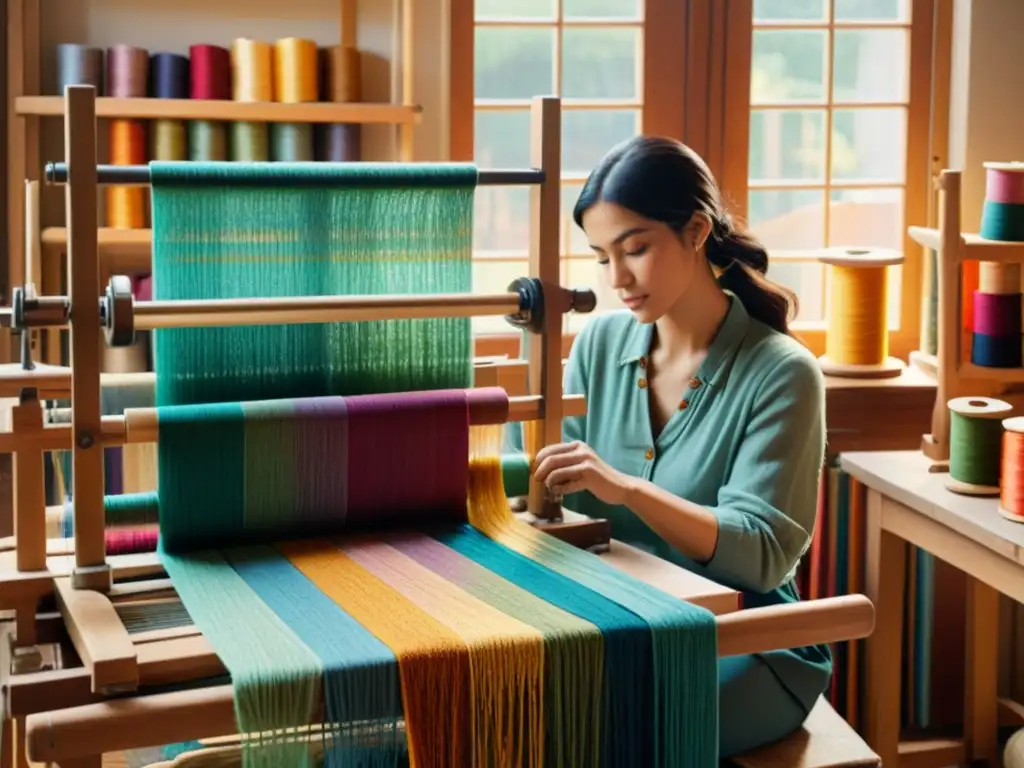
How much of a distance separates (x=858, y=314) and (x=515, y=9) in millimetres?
996

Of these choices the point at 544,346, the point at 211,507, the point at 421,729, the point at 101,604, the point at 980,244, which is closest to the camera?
the point at 421,729

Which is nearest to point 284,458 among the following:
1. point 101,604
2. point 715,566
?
point 101,604

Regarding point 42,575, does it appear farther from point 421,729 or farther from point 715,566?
point 715,566

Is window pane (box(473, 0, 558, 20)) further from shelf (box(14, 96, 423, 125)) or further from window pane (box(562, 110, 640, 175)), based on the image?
shelf (box(14, 96, 423, 125))

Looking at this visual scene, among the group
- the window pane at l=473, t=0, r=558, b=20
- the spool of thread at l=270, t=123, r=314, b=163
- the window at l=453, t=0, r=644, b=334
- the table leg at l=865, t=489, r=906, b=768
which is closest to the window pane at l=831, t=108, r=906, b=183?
the window at l=453, t=0, r=644, b=334

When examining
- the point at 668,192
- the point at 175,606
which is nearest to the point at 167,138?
the point at 668,192

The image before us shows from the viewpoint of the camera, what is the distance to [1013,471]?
240 cm

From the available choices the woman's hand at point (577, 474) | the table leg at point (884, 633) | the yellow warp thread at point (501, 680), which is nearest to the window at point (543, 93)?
the table leg at point (884, 633)

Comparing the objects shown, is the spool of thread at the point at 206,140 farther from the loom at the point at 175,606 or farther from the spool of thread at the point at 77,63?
the loom at the point at 175,606

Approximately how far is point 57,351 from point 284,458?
4.60 feet

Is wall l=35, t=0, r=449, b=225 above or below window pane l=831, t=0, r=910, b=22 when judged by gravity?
below

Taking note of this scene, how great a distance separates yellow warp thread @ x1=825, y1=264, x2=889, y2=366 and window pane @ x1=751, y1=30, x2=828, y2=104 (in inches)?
17.6

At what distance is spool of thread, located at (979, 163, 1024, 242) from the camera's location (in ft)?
8.82

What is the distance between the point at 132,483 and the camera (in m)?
2.11
